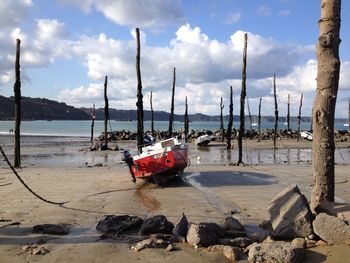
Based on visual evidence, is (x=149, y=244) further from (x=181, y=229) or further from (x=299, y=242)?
(x=299, y=242)

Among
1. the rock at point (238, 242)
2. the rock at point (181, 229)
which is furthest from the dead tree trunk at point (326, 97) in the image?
the rock at point (181, 229)

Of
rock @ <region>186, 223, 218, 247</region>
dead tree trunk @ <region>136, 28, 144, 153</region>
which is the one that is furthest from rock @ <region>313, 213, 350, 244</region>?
dead tree trunk @ <region>136, 28, 144, 153</region>

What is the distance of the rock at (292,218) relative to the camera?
7652 millimetres

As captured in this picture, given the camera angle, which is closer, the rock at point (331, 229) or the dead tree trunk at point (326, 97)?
the rock at point (331, 229)

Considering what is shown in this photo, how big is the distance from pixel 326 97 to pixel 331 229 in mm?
2358

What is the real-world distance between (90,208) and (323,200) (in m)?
6.02

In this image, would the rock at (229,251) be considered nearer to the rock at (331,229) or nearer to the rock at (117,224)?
the rock at (331,229)

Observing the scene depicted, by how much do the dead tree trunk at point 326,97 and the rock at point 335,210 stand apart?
21 cm

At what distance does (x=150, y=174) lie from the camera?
17625 mm

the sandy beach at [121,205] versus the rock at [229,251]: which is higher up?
the rock at [229,251]

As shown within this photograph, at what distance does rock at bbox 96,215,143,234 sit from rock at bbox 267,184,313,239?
2635 millimetres

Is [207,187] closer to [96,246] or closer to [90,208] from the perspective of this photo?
[90,208]

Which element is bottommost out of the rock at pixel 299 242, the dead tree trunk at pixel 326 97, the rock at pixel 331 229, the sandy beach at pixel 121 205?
the sandy beach at pixel 121 205

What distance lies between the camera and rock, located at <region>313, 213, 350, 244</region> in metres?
7.05
